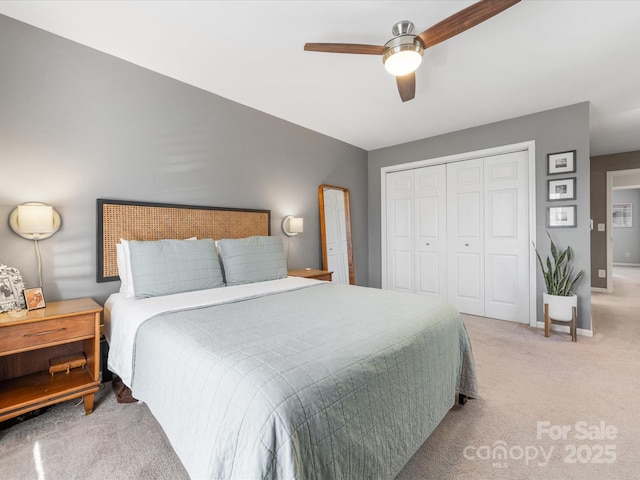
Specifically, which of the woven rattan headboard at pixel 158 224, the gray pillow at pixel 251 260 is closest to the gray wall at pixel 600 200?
the gray pillow at pixel 251 260

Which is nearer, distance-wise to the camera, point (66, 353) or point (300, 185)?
point (66, 353)

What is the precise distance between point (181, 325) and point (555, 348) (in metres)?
3.30

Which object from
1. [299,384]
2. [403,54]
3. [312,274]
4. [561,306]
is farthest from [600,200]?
[299,384]

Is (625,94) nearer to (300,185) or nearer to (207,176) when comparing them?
(300,185)

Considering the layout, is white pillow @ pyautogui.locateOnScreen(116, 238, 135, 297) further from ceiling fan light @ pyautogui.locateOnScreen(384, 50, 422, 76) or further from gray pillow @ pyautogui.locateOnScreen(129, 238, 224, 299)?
ceiling fan light @ pyautogui.locateOnScreen(384, 50, 422, 76)

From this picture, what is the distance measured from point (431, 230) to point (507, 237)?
963 mm

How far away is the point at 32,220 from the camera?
1.82 m

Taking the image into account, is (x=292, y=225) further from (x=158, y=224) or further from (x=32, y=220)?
(x=32, y=220)

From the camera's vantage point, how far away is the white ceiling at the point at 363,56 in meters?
1.85

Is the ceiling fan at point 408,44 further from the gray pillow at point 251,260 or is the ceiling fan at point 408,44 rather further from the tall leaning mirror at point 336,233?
the tall leaning mirror at point 336,233

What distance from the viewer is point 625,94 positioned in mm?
2975

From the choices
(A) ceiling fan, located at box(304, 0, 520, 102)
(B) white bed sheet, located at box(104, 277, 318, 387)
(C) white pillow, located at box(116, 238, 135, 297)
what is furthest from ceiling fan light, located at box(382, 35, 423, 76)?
(C) white pillow, located at box(116, 238, 135, 297)

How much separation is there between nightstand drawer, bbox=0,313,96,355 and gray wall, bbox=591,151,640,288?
732cm

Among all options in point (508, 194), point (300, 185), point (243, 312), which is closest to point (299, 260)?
point (300, 185)
